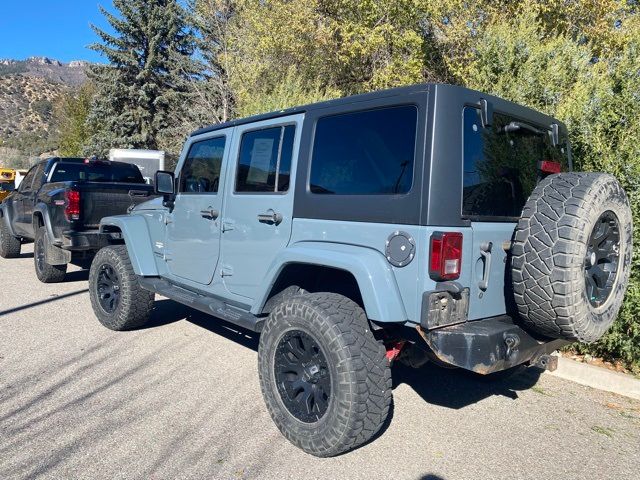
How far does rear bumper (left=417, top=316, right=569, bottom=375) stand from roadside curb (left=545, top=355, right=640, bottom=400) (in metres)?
1.98

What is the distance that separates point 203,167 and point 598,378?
4.03 m

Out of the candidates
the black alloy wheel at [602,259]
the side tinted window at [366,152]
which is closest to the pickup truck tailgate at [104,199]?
the side tinted window at [366,152]

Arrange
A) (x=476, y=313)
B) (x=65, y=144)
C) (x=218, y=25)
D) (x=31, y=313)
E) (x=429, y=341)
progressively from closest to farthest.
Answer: (x=429, y=341) → (x=476, y=313) → (x=31, y=313) → (x=218, y=25) → (x=65, y=144)

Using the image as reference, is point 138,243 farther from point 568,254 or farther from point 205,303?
point 568,254

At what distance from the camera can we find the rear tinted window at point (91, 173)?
805cm

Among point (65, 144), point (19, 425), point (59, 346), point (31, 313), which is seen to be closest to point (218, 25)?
point (31, 313)

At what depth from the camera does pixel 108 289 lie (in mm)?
5602

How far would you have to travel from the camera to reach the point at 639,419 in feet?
12.8

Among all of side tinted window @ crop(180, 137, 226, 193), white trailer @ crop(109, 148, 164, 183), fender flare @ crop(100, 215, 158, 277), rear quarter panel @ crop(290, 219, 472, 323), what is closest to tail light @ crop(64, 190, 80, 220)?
fender flare @ crop(100, 215, 158, 277)

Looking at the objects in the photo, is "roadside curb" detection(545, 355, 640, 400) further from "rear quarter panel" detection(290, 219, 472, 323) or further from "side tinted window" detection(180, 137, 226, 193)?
Answer: "side tinted window" detection(180, 137, 226, 193)

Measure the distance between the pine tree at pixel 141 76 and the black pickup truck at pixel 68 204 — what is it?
20137mm

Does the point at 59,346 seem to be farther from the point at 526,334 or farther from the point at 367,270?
the point at 526,334

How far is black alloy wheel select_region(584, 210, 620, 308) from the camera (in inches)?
118

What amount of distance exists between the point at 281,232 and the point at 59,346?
9.89 feet
